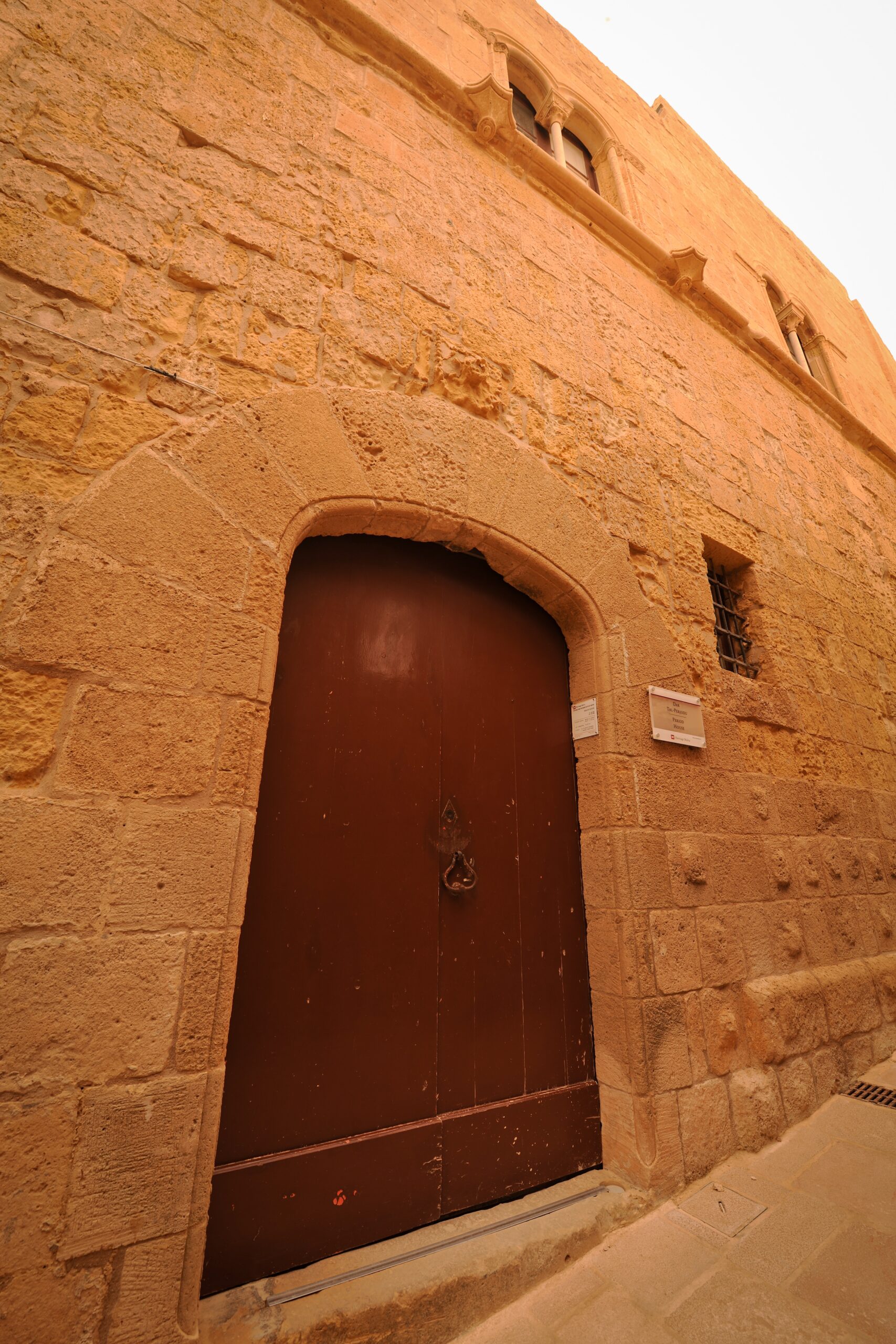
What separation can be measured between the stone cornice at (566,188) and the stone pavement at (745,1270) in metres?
4.67

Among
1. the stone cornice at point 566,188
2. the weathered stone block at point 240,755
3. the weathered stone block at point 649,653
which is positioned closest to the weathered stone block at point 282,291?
the weathered stone block at point 240,755

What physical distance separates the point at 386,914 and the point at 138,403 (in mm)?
1650

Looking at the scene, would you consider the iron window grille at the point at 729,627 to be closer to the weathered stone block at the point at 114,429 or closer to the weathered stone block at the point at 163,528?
the weathered stone block at the point at 163,528

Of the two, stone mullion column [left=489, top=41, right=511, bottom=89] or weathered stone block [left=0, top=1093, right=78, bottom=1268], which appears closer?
weathered stone block [left=0, top=1093, right=78, bottom=1268]

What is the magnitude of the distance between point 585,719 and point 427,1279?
1.72 meters

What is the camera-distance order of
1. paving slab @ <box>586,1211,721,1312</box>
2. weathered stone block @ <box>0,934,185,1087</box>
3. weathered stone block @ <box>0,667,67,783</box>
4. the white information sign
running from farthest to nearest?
the white information sign → paving slab @ <box>586,1211,721,1312</box> → weathered stone block @ <box>0,667,67,783</box> → weathered stone block @ <box>0,934,185,1087</box>

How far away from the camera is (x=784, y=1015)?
222cm

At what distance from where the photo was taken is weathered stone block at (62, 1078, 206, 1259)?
3.40 ft

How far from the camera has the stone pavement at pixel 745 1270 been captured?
131cm

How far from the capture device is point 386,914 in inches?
67.4

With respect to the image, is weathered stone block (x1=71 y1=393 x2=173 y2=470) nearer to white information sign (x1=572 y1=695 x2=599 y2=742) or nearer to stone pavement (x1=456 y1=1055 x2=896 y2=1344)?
white information sign (x1=572 y1=695 x2=599 y2=742)

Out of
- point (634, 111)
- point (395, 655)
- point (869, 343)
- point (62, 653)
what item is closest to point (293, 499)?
point (395, 655)

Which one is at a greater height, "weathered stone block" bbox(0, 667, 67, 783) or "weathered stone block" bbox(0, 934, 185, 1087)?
"weathered stone block" bbox(0, 667, 67, 783)

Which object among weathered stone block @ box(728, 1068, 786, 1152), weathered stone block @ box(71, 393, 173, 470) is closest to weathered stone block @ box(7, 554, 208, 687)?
weathered stone block @ box(71, 393, 173, 470)
